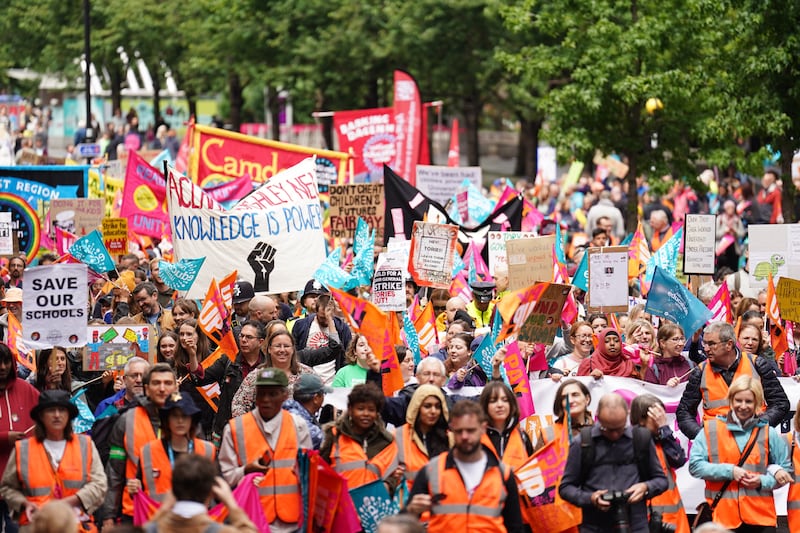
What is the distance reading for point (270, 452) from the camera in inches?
346

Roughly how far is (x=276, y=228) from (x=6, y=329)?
3.36 m

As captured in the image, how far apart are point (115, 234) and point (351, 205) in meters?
2.89

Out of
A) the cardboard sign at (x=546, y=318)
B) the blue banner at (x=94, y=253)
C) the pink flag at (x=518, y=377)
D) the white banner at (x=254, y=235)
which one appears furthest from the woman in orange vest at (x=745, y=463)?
the blue banner at (x=94, y=253)

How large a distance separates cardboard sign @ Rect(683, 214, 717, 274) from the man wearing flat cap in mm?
2122

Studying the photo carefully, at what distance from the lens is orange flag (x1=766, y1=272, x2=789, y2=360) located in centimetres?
1305

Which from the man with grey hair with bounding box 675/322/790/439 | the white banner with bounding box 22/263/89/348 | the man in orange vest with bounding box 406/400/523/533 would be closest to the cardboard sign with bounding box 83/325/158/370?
the white banner with bounding box 22/263/89/348

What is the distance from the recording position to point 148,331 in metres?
11.5

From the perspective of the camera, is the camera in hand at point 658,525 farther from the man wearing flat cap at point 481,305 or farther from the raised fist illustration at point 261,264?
the raised fist illustration at point 261,264

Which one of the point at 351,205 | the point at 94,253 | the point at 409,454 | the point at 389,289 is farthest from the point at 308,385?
the point at 351,205

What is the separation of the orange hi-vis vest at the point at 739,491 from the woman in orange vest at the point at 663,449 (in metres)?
0.25

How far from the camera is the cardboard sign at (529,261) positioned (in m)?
14.4

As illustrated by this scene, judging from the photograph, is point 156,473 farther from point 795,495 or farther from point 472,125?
point 472,125

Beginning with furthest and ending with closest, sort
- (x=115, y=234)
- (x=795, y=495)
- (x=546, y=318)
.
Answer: (x=115, y=234), (x=546, y=318), (x=795, y=495)

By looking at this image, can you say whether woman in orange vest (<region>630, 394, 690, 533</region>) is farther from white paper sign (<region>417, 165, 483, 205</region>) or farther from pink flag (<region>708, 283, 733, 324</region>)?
white paper sign (<region>417, 165, 483, 205</region>)
